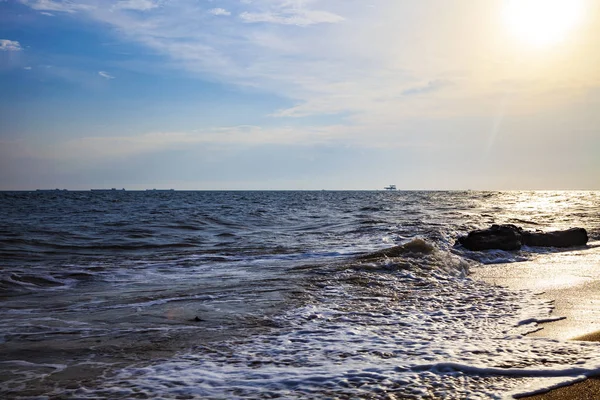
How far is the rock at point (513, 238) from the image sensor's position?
48.1 feet

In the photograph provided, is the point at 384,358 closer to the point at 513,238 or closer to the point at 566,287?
the point at 566,287

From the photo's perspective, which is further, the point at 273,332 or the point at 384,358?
the point at 273,332

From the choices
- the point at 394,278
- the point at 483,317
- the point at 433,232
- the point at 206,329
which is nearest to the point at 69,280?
the point at 206,329

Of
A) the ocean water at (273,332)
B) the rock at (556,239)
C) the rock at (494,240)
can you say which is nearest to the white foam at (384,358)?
the ocean water at (273,332)

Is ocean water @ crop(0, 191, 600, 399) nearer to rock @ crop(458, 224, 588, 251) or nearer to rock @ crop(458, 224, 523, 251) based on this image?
rock @ crop(458, 224, 523, 251)

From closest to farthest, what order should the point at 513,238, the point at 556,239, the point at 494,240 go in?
the point at 494,240, the point at 513,238, the point at 556,239

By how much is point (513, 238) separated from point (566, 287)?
6757 mm

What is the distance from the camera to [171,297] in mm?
7594

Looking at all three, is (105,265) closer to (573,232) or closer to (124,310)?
(124,310)

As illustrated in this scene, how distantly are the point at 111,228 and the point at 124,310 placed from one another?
49.2ft

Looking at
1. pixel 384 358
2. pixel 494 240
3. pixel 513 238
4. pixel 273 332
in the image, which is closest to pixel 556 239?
pixel 513 238

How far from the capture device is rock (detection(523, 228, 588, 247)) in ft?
52.2

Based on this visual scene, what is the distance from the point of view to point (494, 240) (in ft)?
48.4

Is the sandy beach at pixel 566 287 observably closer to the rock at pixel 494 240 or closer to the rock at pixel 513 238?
the rock at pixel 513 238
